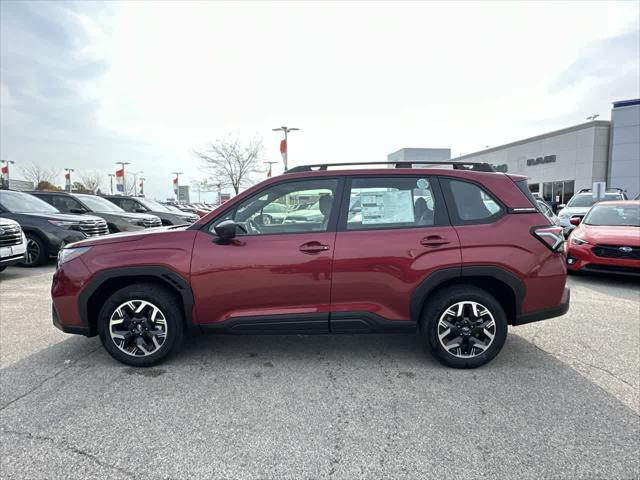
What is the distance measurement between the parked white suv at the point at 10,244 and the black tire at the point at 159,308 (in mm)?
5152

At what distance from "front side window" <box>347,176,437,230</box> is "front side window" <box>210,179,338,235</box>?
22 cm

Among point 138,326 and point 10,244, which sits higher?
point 10,244

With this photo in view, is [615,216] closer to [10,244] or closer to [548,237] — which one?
[548,237]

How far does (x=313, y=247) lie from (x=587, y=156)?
1336 inches

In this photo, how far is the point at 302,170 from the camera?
364 centimetres

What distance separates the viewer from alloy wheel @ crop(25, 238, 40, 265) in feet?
28.2

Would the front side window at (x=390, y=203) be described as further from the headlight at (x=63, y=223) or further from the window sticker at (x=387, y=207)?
the headlight at (x=63, y=223)

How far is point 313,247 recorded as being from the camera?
3.32 metres

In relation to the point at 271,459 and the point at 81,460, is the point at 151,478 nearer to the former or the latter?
the point at 81,460

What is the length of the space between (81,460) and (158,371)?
3.76ft

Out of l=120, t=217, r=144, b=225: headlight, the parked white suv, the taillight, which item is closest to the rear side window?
the taillight

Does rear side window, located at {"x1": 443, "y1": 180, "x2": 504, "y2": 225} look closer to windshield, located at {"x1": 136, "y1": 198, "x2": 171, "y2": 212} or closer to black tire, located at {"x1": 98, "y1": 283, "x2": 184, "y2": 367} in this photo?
black tire, located at {"x1": 98, "y1": 283, "x2": 184, "y2": 367}

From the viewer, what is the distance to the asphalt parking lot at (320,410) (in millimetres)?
2258

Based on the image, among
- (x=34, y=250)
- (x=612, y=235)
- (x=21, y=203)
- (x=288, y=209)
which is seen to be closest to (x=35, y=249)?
(x=34, y=250)
